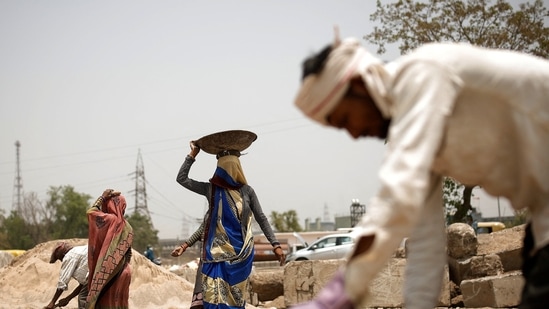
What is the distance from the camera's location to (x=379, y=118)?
2.73 meters

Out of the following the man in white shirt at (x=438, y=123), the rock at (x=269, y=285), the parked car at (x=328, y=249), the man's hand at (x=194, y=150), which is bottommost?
the rock at (x=269, y=285)

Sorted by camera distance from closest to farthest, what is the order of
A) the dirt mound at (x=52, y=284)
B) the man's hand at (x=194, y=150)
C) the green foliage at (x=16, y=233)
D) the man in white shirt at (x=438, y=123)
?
the man in white shirt at (x=438, y=123)
the man's hand at (x=194, y=150)
the dirt mound at (x=52, y=284)
the green foliage at (x=16, y=233)

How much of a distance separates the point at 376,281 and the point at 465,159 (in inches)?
389

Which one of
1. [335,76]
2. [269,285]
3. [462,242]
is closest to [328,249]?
[269,285]

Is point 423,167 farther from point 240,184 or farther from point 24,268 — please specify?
point 24,268

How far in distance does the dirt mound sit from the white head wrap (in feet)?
40.6

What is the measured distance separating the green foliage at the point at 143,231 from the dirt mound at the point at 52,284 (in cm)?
5430

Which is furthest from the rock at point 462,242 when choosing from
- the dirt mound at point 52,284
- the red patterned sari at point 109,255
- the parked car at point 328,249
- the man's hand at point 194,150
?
the parked car at point 328,249

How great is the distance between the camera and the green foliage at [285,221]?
84375 millimetres

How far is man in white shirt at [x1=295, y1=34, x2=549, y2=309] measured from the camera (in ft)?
7.66

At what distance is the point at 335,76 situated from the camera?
2.62 meters

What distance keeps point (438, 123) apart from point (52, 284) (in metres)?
15.3

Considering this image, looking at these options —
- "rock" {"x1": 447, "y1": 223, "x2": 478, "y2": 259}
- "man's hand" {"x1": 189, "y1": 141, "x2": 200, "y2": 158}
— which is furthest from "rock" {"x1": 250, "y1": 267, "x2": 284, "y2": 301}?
"man's hand" {"x1": 189, "y1": 141, "x2": 200, "y2": 158}

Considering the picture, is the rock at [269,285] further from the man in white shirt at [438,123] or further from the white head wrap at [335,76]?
the white head wrap at [335,76]
